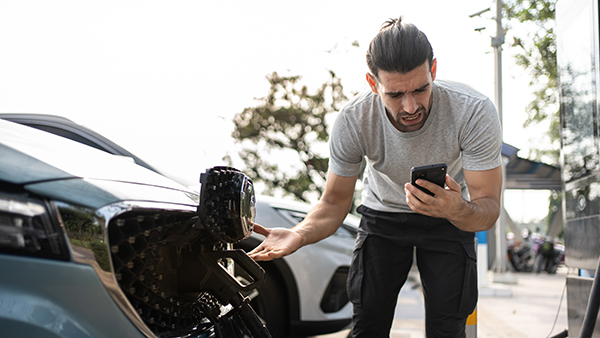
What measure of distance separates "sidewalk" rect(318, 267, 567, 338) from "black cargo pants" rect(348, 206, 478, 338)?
1.81 m

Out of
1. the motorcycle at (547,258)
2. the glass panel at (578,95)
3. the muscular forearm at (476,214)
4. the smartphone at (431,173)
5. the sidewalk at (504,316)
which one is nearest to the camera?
the smartphone at (431,173)

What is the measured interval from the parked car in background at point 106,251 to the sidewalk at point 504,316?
3.04 m

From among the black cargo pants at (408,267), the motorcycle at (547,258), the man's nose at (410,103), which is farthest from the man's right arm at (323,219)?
the motorcycle at (547,258)

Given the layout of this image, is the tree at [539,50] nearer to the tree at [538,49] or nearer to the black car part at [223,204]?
the tree at [538,49]

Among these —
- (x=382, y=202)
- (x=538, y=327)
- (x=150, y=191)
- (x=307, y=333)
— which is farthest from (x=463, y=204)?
(x=538, y=327)

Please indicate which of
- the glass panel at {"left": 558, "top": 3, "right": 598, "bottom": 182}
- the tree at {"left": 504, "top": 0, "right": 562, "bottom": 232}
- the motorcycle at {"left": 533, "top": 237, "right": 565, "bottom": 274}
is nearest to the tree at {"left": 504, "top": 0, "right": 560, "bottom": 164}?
the tree at {"left": 504, "top": 0, "right": 562, "bottom": 232}

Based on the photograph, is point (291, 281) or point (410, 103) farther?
point (291, 281)

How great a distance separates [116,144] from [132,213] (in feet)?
7.14

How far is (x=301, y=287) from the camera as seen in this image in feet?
10.8

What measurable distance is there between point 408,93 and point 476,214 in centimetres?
55

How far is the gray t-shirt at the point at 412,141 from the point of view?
2105 millimetres

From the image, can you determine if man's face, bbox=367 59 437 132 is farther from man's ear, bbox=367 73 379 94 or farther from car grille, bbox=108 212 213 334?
car grille, bbox=108 212 213 334

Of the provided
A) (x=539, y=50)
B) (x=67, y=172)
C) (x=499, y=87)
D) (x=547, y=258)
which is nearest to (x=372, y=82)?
(x=67, y=172)

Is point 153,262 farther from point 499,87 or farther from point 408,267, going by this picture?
point 499,87
